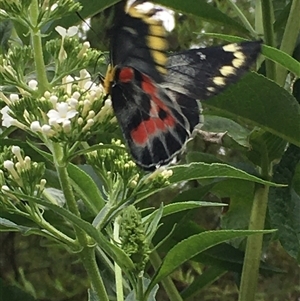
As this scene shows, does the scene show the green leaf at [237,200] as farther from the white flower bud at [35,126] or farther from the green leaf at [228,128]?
the white flower bud at [35,126]

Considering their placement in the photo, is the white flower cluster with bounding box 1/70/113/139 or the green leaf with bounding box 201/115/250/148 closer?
the white flower cluster with bounding box 1/70/113/139

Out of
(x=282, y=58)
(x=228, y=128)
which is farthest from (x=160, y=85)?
(x=228, y=128)

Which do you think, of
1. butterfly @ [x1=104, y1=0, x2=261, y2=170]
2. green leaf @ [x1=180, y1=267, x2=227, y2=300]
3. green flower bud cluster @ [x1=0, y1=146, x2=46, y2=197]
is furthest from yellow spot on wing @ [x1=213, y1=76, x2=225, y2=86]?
green leaf @ [x1=180, y1=267, x2=227, y2=300]

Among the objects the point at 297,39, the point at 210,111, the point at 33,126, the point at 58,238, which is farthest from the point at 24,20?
the point at 297,39

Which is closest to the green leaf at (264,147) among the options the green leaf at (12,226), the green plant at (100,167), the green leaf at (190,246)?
the green plant at (100,167)

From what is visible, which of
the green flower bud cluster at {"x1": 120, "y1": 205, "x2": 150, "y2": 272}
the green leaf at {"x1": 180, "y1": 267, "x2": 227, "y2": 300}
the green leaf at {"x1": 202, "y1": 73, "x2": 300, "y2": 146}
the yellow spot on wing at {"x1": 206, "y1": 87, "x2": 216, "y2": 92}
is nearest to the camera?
the green flower bud cluster at {"x1": 120, "y1": 205, "x2": 150, "y2": 272}

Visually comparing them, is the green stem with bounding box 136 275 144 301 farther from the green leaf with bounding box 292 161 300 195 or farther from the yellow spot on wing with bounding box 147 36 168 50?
the green leaf with bounding box 292 161 300 195

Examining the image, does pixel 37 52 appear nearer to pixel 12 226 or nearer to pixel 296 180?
pixel 12 226
